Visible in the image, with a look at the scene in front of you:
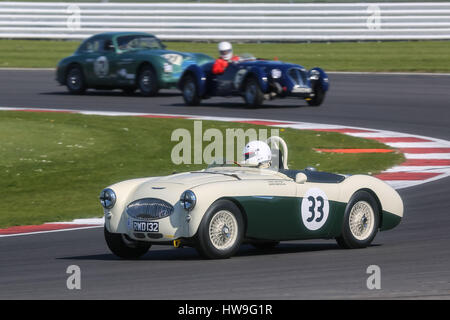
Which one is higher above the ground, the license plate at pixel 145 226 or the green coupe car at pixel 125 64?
the license plate at pixel 145 226

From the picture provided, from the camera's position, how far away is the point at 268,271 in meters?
7.72

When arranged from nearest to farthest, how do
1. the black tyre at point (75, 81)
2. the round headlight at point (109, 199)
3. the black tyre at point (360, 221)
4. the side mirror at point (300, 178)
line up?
the round headlight at point (109, 199)
the side mirror at point (300, 178)
the black tyre at point (360, 221)
the black tyre at point (75, 81)

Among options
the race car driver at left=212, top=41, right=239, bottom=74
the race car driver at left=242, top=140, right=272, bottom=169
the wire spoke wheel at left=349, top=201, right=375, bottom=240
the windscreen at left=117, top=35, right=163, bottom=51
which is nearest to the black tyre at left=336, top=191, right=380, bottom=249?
the wire spoke wheel at left=349, top=201, right=375, bottom=240

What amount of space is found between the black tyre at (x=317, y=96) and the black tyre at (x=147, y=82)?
3700 millimetres

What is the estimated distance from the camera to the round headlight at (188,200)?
805 cm

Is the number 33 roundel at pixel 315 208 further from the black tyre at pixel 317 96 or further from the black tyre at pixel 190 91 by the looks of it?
the black tyre at pixel 190 91

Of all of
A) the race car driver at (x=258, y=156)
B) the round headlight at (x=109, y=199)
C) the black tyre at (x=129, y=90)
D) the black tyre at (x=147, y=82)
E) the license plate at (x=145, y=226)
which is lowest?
the black tyre at (x=129, y=90)

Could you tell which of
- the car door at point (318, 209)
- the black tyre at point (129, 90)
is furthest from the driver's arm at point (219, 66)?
the car door at point (318, 209)

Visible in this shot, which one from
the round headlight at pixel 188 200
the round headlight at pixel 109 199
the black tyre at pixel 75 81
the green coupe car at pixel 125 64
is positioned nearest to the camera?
the round headlight at pixel 188 200

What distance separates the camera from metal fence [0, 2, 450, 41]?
95.3ft

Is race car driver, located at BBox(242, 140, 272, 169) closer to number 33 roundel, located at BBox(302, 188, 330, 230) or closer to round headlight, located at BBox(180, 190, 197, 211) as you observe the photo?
number 33 roundel, located at BBox(302, 188, 330, 230)

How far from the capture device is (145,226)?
829cm

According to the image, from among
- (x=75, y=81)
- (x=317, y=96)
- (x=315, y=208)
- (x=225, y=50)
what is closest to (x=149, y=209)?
(x=315, y=208)

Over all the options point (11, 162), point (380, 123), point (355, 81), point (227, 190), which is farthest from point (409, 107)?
point (227, 190)
